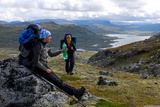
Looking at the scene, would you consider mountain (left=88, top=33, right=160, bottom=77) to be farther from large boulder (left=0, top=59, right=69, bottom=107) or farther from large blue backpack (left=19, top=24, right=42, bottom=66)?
large blue backpack (left=19, top=24, right=42, bottom=66)

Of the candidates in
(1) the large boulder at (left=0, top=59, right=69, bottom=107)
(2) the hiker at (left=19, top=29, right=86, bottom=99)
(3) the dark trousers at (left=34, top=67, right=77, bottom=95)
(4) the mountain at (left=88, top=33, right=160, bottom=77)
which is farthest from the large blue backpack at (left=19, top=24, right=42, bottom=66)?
(4) the mountain at (left=88, top=33, right=160, bottom=77)

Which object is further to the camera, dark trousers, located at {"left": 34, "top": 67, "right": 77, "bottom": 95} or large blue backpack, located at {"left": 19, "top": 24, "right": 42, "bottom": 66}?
dark trousers, located at {"left": 34, "top": 67, "right": 77, "bottom": 95}

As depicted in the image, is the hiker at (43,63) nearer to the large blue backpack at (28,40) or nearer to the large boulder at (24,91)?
the large blue backpack at (28,40)

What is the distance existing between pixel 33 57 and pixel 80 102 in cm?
489

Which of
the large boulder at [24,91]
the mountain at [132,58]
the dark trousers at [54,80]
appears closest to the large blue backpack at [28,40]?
the large boulder at [24,91]

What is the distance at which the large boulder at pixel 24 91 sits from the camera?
15322 mm

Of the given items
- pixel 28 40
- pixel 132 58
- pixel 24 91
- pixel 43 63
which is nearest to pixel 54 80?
pixel 43 63

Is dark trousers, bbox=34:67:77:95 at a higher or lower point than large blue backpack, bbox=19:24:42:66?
lower

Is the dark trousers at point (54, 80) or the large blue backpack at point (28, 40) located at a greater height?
the large blue backpack at point (28, 40)

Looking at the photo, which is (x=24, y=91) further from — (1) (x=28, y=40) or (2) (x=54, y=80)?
(1) (x=28, y=40)

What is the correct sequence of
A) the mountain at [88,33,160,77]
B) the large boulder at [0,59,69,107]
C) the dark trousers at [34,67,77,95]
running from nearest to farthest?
1. the large boulder at [0,59,69,107]
2. the dark trousers at [34,67,77,95]
3. the mountain at [88,33,160,77]

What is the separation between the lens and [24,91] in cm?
1544

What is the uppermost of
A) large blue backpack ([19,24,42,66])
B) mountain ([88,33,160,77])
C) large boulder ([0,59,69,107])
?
large blue backpack ([19,24,42,66])

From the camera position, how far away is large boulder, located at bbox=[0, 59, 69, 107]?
603 inches
